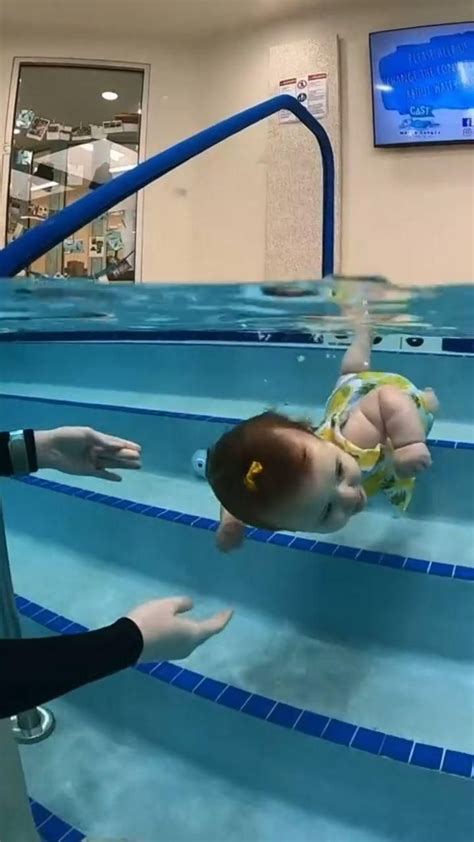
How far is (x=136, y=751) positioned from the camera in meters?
1.21

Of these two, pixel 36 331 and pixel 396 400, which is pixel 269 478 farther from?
pixel 36 331

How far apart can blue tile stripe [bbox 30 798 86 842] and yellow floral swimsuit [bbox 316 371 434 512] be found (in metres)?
0.75

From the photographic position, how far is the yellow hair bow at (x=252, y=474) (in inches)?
38.9

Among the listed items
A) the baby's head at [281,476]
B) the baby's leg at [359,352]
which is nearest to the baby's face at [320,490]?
the baby's head at [281,476]

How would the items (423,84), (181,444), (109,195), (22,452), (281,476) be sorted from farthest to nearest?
(423,84)
(181,444)
(109,195)
(22,452)
(281,476)

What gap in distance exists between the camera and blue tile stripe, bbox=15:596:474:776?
95cm

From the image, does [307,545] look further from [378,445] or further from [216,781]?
[216,781]

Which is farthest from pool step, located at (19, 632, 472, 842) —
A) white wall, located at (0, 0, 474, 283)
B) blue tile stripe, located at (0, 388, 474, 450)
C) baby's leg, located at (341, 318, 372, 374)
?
white wall, located at (0, 0, 474, 283)

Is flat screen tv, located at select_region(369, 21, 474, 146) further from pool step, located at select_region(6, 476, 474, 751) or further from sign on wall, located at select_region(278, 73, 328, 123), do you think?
pool step, located at select_region(6, 476, 474, 751)

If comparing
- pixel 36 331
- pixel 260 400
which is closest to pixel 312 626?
pixel 260 400

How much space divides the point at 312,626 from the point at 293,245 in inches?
135

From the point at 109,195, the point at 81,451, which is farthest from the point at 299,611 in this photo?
the point at 109,195

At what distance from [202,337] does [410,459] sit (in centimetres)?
129

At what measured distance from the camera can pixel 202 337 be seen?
2.46 m
